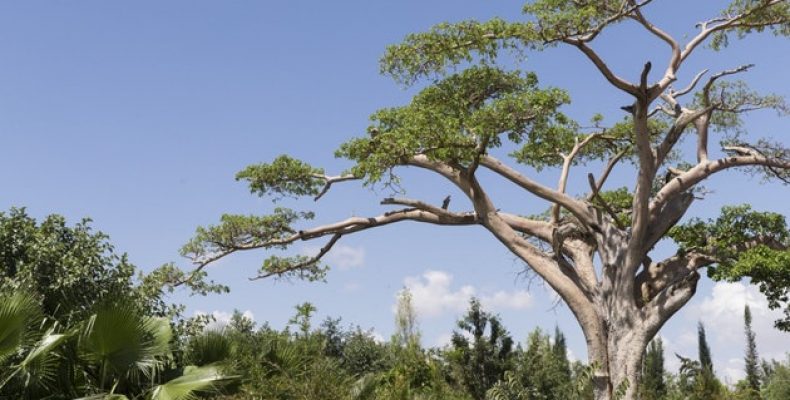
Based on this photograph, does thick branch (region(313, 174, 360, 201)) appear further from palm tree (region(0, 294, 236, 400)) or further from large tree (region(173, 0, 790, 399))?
palm tree (region(0, 294, 236, 400))

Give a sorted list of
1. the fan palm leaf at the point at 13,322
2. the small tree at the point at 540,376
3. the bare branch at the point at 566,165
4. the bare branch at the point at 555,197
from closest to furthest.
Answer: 1. the fan palm leaf at the point at 13,322
2. the bare branch at the point at 555,197
3. the bare branch at the point at 566,165
4. the small tree at the point at 540,376

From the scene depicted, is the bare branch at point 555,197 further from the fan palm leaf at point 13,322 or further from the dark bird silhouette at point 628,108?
the fan palm leaf at point 13,322

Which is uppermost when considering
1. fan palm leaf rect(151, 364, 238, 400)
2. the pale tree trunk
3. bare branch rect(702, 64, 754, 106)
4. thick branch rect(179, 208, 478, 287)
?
bare branch rect(702, 64, 754, 106)

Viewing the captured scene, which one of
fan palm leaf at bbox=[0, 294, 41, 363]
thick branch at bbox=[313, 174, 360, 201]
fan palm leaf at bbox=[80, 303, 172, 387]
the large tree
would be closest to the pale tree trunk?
the large tree

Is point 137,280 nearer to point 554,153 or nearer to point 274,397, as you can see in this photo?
point 274,397

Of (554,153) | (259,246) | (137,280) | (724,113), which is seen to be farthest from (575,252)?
(137,280)

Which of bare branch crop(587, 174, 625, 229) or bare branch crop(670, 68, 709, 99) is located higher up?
bare branch crop(670, 68, 709, 99)

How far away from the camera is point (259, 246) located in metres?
22.0

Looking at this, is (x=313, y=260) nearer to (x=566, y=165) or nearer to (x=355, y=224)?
(x=355, y=224)

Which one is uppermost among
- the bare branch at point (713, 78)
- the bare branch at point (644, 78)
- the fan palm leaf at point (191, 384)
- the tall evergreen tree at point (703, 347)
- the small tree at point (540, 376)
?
the tall evergreen tree at point (703, 347)

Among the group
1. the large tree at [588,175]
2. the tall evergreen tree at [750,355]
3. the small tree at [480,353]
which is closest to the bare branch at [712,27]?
the large tree at [588,175]

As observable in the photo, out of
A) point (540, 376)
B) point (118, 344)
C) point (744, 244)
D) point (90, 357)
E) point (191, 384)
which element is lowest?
point (191, 384)

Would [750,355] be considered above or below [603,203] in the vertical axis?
above

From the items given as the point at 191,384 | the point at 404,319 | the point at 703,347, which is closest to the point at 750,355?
the point at 703,347
